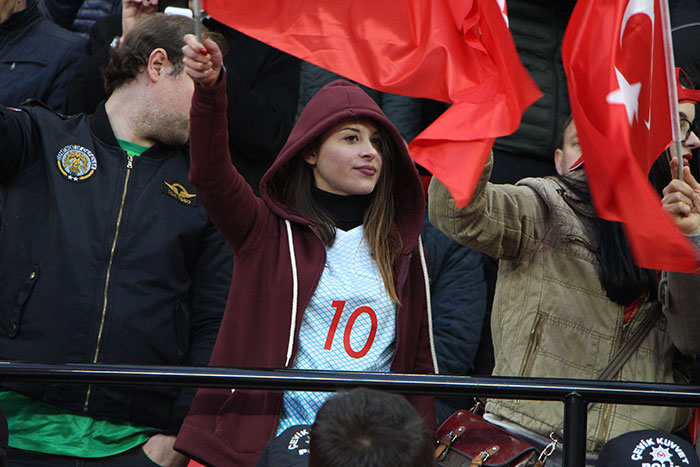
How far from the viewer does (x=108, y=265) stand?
421cm

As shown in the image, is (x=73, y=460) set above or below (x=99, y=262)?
below

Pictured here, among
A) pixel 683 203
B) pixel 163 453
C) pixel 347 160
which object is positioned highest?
pixel 683 203

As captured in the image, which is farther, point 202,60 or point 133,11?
point 133,11

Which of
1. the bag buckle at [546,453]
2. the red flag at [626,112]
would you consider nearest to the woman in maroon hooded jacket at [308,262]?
the bag buckle at [546,453]

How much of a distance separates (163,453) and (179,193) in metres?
0.97

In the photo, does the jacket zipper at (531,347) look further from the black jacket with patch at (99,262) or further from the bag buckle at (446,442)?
the black jacket with patch at (99,262)

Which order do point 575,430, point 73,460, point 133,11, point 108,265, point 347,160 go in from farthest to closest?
1. point 133,11
2. point 108,265
3. point 73,460
4. point 347,160
5. point 575,430

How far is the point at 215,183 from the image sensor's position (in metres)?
3.58

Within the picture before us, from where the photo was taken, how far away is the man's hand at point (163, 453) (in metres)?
4.14

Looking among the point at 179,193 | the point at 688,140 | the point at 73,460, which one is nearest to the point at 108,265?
the point at 179,193

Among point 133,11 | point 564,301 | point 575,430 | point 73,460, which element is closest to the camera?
point 575,430

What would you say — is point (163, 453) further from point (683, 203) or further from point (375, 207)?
point (683, 203)

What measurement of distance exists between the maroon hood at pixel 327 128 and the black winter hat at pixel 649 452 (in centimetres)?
99

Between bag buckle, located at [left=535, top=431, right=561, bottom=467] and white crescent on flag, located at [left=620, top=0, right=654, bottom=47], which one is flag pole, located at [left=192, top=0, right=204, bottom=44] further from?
bag buckle, located at [left=535, top=431, right=561, bottom=467]
